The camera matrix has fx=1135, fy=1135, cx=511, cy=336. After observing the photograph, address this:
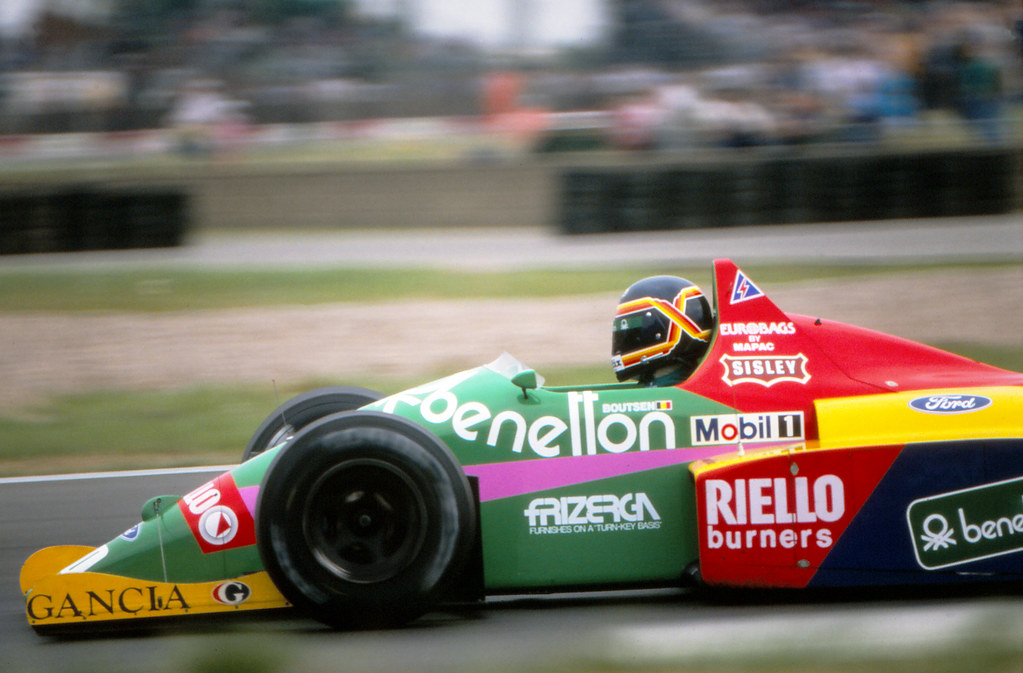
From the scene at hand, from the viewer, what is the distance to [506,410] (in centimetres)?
386

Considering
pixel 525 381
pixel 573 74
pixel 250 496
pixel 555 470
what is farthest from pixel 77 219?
pixel 555 470

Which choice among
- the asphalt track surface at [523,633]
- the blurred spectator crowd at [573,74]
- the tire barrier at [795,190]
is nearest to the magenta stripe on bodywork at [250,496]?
the asphalt track surface at [523,633]

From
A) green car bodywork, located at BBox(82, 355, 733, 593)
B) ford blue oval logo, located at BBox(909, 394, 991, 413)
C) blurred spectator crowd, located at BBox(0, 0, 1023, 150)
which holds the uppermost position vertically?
blurred spectator crowd, located at BBox(0, 0, 1023, 150)

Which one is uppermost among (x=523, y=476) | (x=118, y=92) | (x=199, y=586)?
(x=118, y=92)

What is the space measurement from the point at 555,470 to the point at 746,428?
672mm

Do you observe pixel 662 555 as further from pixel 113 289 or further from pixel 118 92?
pixel 118 92

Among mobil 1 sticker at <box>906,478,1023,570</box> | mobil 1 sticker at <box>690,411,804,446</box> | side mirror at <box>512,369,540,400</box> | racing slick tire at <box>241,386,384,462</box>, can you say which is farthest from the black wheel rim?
mobil 1 sticker at <box>906,478,1023,570</box>

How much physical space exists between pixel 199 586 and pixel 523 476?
1118 mm

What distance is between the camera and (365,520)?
12.0 ft

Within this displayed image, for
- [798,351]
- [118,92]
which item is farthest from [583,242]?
[798,351]

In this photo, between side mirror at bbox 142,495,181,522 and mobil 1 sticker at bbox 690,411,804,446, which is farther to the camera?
side mirror at bbox 142,495,181,522

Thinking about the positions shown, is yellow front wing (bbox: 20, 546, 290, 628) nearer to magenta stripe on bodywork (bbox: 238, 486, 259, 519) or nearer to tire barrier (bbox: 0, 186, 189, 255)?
magenta stripe on bodywork (bbox: 238, 486, 259, 519)

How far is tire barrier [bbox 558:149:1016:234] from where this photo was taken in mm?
13414

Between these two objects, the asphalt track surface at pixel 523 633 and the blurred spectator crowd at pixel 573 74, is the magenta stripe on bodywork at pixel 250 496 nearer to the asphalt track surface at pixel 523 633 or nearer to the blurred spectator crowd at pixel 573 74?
the asphalt track surface at pixel 523 633
